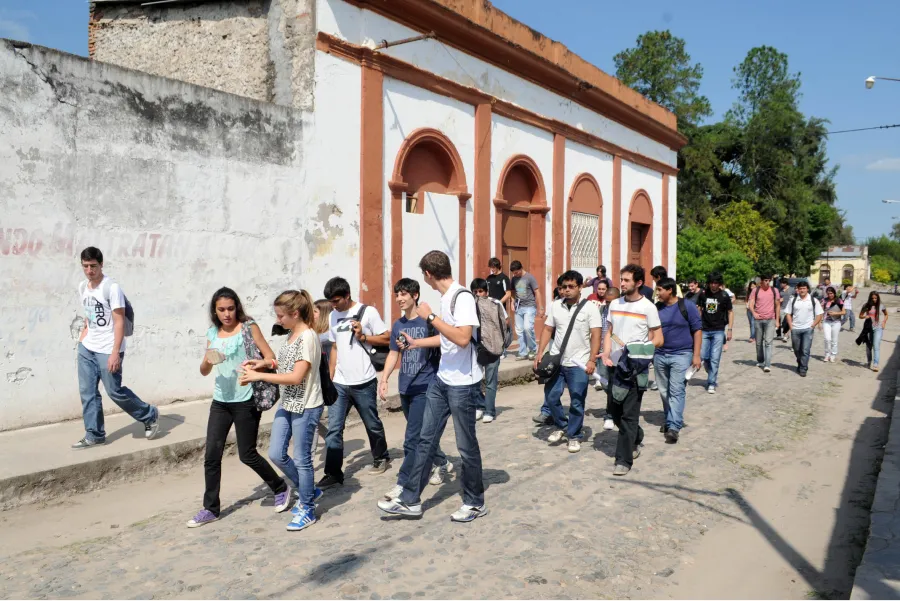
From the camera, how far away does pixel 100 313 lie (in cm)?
627

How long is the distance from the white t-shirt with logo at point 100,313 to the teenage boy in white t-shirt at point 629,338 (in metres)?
4.28

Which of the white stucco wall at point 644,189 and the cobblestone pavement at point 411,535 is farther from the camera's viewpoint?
the white stucco wall at point 644,189

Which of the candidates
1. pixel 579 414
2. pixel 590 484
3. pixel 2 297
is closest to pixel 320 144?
pixel 2 297

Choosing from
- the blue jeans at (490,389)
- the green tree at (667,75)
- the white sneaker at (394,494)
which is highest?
the green tree at (667,75)

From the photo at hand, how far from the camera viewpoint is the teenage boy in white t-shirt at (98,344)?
6242 mm

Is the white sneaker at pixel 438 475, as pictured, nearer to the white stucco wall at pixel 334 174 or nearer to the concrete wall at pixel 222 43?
the white stucco wall at pixel 334 174

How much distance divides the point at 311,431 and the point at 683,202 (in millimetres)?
40778

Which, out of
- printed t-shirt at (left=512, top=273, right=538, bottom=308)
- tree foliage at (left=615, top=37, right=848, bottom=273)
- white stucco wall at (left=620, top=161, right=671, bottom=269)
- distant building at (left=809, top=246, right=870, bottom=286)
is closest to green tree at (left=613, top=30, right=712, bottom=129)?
tree foliage at (left=615, top=37, right=848, bottom=273)

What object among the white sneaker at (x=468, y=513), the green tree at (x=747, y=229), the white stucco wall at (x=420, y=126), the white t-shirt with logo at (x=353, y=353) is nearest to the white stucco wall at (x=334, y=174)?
the white stucco wall at (x=420, y=126)

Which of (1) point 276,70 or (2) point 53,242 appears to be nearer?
(2) point 53,242

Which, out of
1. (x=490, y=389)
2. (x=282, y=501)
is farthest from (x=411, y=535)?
(x=490, y=389)

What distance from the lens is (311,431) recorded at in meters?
5.04

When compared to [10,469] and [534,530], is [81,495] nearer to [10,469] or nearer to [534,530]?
[10,469]

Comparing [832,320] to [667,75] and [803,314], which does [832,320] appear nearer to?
[803,314]
